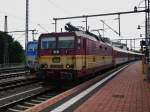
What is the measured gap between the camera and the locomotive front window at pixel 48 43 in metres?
17.4

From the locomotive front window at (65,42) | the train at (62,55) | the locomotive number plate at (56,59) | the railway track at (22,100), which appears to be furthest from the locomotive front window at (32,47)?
the railway track at (22,100)

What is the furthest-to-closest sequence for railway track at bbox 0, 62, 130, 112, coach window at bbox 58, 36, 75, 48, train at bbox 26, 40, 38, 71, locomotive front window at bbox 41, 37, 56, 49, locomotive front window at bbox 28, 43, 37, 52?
1. locomotive front window at bbox 28, 43, 37, 52
2. train at bbox 26, 40, 38, 71
3. locomotive front window at bbox 41, 37, 56, 49
4. coach window at bbox 58, 36, 75, 48
5. railway track at bbox 0, 62, 130, 112

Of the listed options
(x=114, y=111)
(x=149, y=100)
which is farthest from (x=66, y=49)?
(x=114, y=111)

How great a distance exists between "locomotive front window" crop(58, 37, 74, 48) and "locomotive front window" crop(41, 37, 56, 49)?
34 cm

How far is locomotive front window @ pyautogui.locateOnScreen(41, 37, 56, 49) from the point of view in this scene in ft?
57.0

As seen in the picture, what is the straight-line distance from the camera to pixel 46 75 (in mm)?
17047

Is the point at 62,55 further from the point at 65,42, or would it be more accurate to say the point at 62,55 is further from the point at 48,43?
the point at 48,43

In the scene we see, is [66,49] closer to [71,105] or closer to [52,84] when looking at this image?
[52,84]

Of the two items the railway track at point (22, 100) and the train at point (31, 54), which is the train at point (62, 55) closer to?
the railway track at point (22, 100)

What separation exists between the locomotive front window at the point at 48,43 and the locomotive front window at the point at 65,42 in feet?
1.12

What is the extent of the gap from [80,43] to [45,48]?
1.86 m

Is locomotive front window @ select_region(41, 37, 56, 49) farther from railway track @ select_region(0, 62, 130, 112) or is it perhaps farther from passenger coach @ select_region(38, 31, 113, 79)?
railway track @ select_region(0, 62, 130, 112)

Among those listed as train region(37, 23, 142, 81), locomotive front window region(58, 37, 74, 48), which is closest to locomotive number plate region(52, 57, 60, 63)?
train region(37, 23, 142, 81)

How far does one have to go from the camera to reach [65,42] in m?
17.1
